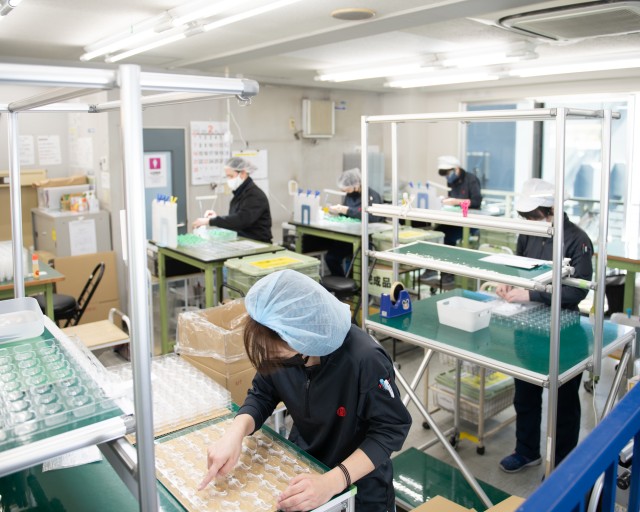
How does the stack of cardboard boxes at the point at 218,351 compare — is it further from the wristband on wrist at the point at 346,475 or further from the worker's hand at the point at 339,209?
the worker's hand at the point at 339,209

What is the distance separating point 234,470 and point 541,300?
216 cm

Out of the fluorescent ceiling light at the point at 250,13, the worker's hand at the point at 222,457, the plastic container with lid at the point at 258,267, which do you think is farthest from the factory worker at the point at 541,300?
the worker's hand at the point at 222,457

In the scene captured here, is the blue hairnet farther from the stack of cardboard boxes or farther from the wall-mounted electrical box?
the wall-mounted electrical box

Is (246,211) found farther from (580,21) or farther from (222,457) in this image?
(222,457)

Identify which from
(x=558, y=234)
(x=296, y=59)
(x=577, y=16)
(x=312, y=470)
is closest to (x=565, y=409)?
(x=558, y=234)

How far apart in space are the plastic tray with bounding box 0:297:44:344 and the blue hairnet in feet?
1.76

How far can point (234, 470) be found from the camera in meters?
1.56

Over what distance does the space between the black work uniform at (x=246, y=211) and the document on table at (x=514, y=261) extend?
8.33ft

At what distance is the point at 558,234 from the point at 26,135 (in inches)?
→ 225

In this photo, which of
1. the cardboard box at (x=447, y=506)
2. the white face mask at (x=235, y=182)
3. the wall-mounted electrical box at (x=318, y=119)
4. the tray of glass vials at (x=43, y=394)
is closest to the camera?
the tray of glass vials at (x=43, y=394)

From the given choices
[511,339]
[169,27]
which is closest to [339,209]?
[169,27]

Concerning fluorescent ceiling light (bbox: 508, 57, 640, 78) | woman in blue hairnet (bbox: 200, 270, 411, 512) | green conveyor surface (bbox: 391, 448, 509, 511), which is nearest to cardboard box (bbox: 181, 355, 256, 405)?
woman in blue hairnet (bbox: 200, 270, 411, 512)

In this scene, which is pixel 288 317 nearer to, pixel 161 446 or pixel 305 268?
pixel 161 446

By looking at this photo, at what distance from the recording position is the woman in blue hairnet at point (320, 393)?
1.51m
